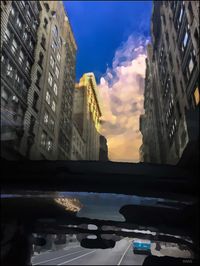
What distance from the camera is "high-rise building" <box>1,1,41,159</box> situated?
17062 millimetres

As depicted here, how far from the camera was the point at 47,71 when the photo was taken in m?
17.4

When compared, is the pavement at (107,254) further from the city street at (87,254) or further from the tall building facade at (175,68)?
the tall building facade at (175,68)

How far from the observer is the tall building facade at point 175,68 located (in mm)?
25906

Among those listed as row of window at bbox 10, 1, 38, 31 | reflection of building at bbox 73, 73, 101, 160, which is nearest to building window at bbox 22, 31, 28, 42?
row of window at bbox 10, 1, 38, 31

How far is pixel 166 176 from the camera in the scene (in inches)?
180

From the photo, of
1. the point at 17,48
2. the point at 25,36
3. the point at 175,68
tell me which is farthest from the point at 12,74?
the point at 175,68

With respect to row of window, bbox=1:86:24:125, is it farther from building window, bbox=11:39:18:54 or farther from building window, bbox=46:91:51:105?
building window, bbox=11:39:18:54

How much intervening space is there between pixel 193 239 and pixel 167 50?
38249mm

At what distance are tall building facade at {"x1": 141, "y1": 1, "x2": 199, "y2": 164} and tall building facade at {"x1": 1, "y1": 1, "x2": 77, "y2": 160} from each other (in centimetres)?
631

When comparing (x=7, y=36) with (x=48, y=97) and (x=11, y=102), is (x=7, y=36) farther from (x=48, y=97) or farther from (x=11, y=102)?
(x=48, y=97)

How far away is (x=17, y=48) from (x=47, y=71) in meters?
6.52

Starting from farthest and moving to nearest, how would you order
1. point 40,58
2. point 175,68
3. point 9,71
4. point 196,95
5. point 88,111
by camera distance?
point 175,68
point 196,95
point 40,58
point 9,71
point 88,111

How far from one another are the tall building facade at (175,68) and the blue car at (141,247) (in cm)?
1510

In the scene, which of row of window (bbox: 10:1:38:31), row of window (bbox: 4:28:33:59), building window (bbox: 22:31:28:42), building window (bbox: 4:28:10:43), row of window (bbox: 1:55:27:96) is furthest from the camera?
row of window (bbox: 10:1:38:31)
